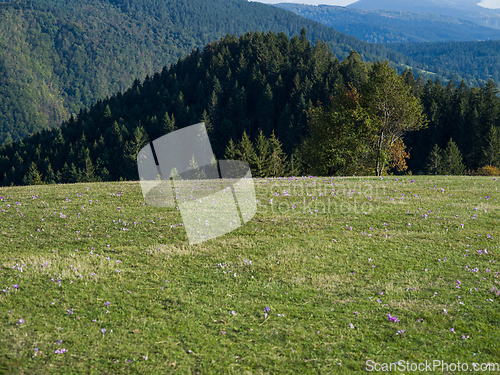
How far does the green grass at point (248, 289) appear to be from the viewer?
8219mm

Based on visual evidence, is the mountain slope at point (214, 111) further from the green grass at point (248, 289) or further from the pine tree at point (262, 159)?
the green grass at point (248, 289)

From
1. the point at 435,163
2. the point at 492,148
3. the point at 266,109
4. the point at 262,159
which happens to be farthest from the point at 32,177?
the point at 492,148

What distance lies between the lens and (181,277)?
11977 millimetres

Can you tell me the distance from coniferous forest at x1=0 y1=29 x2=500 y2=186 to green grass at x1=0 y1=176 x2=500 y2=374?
5934cm

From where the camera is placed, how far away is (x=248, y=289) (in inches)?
447

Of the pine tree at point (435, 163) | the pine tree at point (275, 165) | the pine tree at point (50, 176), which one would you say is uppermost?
the pine tree at point (435, 163)

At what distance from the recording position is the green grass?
8.22 m

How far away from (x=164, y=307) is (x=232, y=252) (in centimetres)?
446

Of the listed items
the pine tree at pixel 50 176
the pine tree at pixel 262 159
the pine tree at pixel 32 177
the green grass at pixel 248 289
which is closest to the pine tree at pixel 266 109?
the pine tree at pixel 262 159

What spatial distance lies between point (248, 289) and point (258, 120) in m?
145

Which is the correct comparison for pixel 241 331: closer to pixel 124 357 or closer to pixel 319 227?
pixel 124 357

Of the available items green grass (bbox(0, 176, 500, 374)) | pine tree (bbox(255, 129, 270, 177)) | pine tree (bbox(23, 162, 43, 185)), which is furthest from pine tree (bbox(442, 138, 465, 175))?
pine tree (bbox(23, 162, 43, 185))

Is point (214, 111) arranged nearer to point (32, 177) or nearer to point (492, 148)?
point (32, 177)

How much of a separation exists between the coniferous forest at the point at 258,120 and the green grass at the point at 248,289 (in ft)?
195
